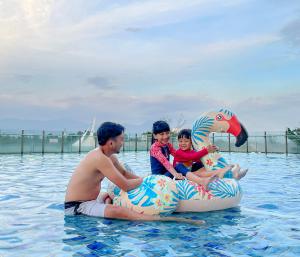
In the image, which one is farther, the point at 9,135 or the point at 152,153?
the point at 9,135

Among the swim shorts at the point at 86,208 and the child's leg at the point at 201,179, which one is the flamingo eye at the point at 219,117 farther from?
the swim shorts at the point at 86,208

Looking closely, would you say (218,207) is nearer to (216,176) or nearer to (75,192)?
(216,176)

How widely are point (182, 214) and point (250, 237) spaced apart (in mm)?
1513

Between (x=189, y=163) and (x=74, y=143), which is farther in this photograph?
(x=74, y=143)

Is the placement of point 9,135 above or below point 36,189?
above

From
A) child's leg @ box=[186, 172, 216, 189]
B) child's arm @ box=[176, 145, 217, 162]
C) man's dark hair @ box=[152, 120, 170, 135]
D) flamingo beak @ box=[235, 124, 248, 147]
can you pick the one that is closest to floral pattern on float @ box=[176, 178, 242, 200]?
child's leg @ box=[186, 172, 216, 189]

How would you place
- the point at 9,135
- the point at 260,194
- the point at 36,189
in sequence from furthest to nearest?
the point at 9,135
the point at 36,189
the point at 260,194

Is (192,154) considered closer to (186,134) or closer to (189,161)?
(189,161)

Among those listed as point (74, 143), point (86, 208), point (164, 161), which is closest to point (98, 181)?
point (86, 208)

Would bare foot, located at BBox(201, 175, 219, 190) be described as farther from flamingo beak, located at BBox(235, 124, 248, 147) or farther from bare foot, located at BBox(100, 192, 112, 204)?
bare foot, located at BBox(100, 192, 112, 204)

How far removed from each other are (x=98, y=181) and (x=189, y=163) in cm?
178

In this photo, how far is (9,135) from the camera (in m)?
22.7

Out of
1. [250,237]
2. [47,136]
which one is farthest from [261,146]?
[250,237]

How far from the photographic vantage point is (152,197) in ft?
15.7
